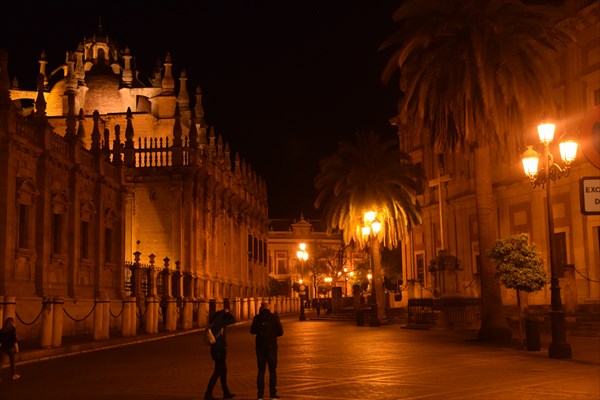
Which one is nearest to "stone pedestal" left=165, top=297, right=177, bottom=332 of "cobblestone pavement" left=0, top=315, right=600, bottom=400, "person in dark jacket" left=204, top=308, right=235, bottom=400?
"cobblestone pavement" left=0, top=315, right=600, bottom=400

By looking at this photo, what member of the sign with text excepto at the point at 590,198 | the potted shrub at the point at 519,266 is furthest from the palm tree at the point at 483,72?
the sign with text excepto at the point at 590,198

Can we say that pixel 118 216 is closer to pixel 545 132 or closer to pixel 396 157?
pixel 396 157

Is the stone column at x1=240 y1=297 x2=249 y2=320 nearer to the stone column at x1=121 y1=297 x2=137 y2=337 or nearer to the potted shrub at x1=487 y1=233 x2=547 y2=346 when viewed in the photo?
the stone column at x1=121 y1=297 x2=137 y2=337

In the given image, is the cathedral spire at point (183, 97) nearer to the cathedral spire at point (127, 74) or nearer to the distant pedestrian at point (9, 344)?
the cathedral spire at point (127, 74)

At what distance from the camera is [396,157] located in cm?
4022

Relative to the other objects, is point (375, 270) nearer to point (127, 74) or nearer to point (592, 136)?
point (127, 74)

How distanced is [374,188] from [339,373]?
82.9 feet

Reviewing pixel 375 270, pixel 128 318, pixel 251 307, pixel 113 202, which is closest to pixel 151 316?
pixel 128 318

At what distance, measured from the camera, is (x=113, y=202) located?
35.6 meters

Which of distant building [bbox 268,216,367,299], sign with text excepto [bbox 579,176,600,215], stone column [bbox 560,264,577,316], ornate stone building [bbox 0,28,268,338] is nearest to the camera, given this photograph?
sign with text excepto [bbox 579,176,600,215]

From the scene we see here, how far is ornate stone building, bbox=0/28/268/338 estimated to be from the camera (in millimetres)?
26156

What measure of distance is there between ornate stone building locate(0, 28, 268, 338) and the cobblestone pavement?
4.71 meters

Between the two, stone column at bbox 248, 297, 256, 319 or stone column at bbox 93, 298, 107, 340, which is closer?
stone column at bbox 93, 298, 107, 340

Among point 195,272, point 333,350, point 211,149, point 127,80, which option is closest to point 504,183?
point 195,272
